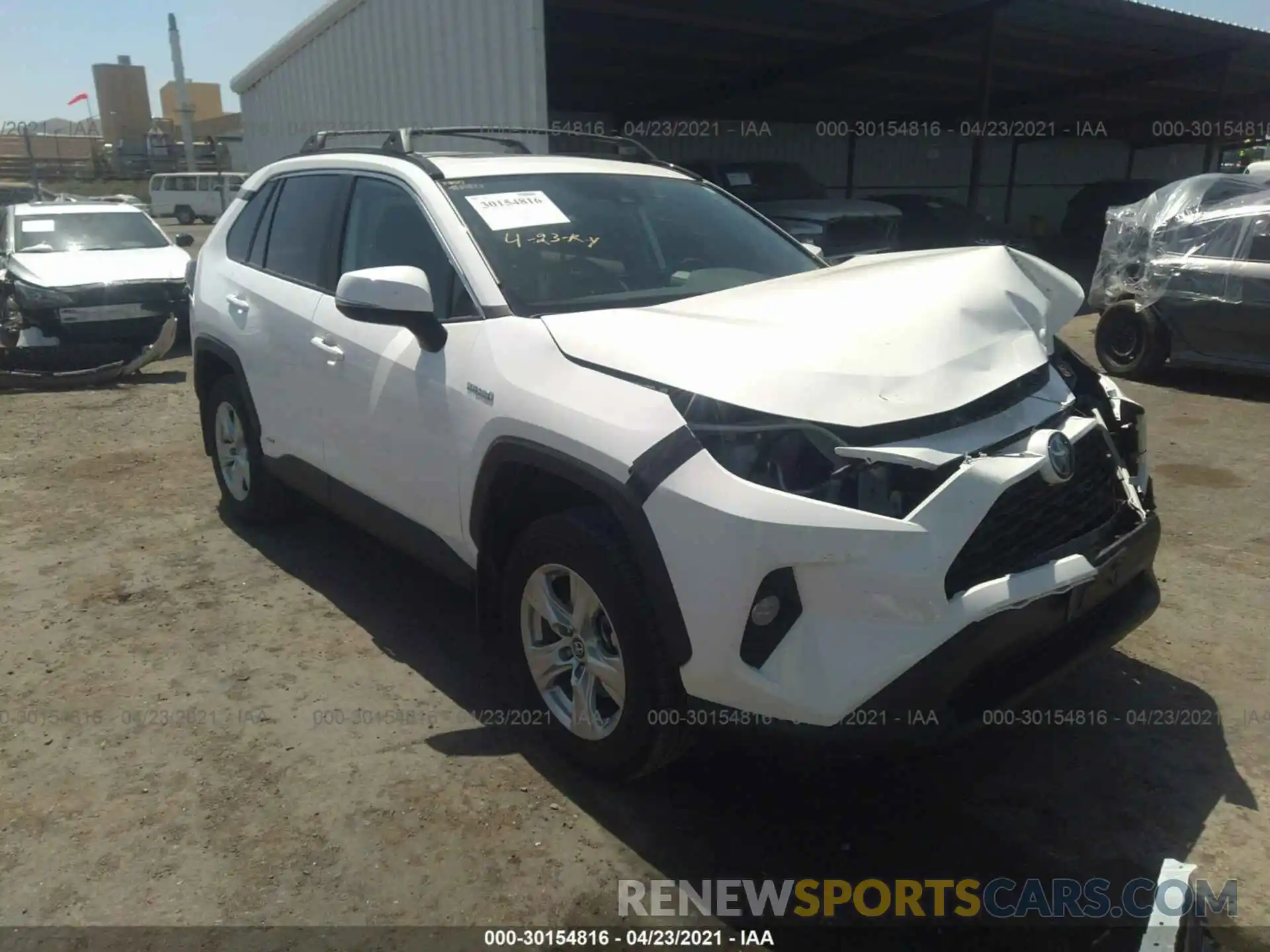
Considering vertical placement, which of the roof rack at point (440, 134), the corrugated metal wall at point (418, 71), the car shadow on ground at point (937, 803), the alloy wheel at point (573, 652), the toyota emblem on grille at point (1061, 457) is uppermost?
the corrugated metal wall at point (418, 71)

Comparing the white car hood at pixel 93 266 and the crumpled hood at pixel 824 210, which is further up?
the crumpled hood at pixel 824 210

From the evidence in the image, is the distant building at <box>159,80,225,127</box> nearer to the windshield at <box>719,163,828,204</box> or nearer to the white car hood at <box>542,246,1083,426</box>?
the windshield at <box>719,163,828,204</box>

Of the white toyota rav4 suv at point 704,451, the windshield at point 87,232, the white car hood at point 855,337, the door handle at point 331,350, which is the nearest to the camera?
the white toyota rav4 suv at point 704,451

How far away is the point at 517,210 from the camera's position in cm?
348

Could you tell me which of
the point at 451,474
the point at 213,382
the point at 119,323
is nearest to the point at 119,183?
the point at 119,323

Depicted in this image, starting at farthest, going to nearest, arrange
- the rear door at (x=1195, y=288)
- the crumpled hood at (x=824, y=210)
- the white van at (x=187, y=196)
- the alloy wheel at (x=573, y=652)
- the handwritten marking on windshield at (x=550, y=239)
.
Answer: the white van at (x=187, y=196) < the crumpled hood at (x=824, y=210) < the rear door at (x=1195, y=288) < the handwritten marking on windshield at (x=550, y=239) < the alloy wheel at (x=573, y=652)

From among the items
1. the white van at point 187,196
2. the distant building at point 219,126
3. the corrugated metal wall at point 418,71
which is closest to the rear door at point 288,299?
the corrugated metal wall at point 418,71

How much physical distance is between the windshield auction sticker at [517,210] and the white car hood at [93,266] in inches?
279

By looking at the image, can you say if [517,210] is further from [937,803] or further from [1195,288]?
[1195,288]

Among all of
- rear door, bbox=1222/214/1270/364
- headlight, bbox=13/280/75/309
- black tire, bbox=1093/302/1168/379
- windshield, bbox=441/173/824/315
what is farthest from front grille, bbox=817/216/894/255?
headlight, bbox=13/280/75/309

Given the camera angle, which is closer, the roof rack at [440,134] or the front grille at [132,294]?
the roof rack at [440,134]

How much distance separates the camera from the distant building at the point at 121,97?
187ft

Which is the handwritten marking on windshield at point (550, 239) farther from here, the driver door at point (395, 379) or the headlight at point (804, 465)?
the headlight at point (804, 465)

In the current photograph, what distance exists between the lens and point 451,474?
3203 millimetres
